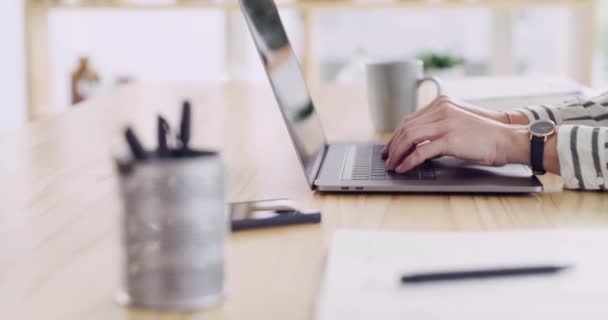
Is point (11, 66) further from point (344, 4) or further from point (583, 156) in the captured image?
point (583, 156)

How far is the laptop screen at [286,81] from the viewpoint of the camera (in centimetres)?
114

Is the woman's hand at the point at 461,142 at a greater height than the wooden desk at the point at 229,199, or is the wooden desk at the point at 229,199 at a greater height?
the woman's hand at the point at 461,142

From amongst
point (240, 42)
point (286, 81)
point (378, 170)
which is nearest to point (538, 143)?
point (378, 170)

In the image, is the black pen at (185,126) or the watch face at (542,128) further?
the watch face at (542,128)

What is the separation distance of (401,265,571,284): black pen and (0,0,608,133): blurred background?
2.50 m

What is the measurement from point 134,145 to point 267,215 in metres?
0.30

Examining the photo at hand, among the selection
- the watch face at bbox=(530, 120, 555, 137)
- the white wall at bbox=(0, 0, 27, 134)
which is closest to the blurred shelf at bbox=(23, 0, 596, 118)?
the white wall at bbox=(0, 0, 27, 134)

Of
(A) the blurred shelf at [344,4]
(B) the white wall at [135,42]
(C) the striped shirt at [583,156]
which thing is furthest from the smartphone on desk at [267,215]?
(B) the white wall at [135,42]

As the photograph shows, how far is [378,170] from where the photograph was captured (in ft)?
3.98

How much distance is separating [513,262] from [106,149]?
85 cm

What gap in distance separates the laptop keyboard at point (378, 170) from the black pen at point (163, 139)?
19.6 inches

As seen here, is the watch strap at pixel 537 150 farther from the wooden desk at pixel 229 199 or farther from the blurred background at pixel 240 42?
the blurred background at pixel 240 42

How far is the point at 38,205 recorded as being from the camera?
1.04m

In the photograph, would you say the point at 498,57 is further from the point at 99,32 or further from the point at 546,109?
the point at 546,109
